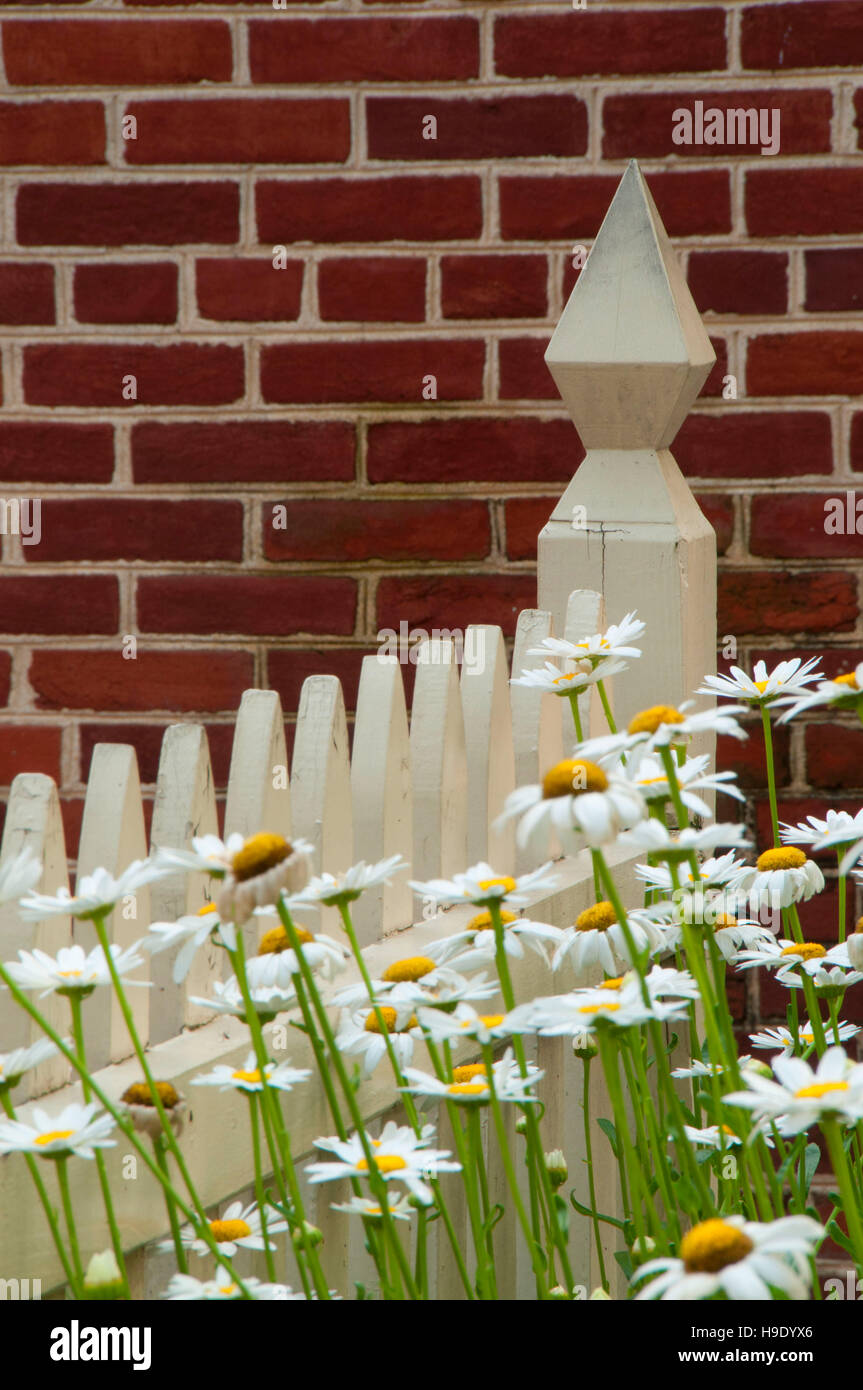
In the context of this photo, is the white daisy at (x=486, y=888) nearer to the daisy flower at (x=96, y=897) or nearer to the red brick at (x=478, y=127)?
the daisy flower at (x=96, y=897)

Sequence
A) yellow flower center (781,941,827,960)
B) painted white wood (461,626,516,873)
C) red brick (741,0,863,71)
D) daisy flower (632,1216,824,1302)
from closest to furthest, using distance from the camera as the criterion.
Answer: daisy flower (632,1216,824,1302), yellow flower center (781,941,827,960), painted white wood (461,626,516,873), red brick (741,0,863,71)

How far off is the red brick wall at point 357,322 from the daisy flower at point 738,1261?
1.47 metres

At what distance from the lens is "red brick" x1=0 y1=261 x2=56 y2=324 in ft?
6.62

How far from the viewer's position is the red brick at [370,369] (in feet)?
6.53

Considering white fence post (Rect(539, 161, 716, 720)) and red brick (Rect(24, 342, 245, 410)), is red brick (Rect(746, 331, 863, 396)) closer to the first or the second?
white fence post (Rect(539, 161, 716, 720))

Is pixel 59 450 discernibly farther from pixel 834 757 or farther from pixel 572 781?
pixel 572 781

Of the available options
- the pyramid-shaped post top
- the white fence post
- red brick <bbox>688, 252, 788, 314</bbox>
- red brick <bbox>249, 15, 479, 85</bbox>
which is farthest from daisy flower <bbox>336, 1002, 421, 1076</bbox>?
red brick <bbox>249, 15, 479, 85</bbox>

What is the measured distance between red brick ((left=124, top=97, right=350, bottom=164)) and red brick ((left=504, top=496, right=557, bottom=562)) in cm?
52

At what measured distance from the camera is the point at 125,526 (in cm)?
203

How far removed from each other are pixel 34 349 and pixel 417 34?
67cm

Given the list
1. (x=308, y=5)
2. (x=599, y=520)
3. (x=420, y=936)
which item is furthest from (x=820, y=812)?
(x=308, y=5)

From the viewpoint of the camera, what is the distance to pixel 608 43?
1929 millimetres

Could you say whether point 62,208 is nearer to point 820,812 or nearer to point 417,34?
point 417,34

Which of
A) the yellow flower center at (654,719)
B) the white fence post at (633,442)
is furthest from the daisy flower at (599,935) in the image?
the white fence post at (633,442)
